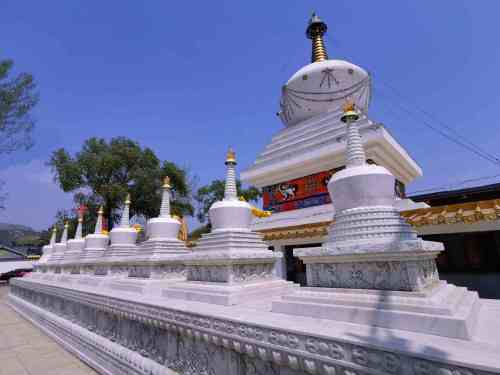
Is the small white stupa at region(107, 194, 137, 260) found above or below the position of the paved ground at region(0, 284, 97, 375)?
above

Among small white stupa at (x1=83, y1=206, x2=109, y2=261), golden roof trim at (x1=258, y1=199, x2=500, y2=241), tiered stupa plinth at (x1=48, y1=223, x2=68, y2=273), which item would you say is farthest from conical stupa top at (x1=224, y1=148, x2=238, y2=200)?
tiered stupa plinth at (x1=48, y1=223, x2=68, y2=273)

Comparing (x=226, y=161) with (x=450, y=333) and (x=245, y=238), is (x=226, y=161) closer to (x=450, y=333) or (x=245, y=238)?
(x=245, y=238)

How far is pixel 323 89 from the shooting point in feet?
45.5

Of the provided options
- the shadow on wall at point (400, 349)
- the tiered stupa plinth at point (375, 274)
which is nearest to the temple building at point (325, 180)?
the tiered stupa plinth at point (375, 274)

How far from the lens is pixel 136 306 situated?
497 centimetres

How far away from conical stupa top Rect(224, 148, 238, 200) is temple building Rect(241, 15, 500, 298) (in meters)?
3.63

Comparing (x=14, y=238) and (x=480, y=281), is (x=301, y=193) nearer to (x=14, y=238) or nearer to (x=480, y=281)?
(x=480, y=281)

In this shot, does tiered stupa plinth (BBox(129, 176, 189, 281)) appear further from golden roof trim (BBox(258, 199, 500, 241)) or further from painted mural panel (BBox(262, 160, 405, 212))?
painted mural panel (BBox(262, 160, 405, 212))

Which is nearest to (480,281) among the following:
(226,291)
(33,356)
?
(226,291)

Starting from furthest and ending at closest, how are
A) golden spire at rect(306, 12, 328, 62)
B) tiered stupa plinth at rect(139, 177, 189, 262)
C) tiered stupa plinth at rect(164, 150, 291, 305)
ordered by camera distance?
1. golden spire at rect(306, 12, 328, 62)
2. tiered stupa plinth at rect(139, 177, 189, 262)
3. tiered stupa plinth at rect(164, 150, 291, 305)

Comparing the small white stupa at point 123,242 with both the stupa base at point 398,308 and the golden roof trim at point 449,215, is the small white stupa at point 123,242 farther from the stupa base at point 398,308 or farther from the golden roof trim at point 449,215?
the stupa base at point 398,308

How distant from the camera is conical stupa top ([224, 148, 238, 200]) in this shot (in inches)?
227

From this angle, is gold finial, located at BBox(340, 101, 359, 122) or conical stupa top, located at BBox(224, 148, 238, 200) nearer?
gold finial, located at BBox(340, 101, 359, 122)

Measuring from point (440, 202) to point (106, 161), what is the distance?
26480 mm
